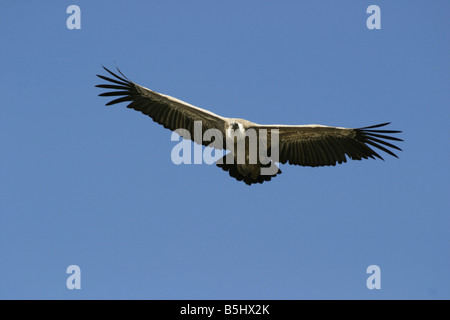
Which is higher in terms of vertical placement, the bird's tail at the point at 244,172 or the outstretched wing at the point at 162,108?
the outstretched wing at the point at 162,108

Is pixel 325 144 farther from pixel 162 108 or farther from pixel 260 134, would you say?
pixel 162 108

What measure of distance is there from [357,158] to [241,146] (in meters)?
2.29

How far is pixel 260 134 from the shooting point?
11.3m

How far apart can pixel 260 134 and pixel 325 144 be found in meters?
1.35

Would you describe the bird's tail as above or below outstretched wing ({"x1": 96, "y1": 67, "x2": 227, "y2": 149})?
below

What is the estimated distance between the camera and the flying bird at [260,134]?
37.1ft

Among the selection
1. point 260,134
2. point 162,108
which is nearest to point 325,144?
point 260,134

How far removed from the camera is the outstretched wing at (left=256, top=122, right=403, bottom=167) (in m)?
11.4

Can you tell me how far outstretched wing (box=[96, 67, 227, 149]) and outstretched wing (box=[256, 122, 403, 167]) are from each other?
1.24m

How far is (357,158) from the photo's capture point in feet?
38.3

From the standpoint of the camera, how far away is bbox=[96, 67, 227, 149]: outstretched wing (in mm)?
11500

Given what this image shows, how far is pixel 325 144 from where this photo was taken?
11.8 meters

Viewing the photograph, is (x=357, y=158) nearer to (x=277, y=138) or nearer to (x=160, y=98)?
(x=277, y=138)

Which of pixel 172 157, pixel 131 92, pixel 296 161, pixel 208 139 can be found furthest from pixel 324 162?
pixel 131 92
